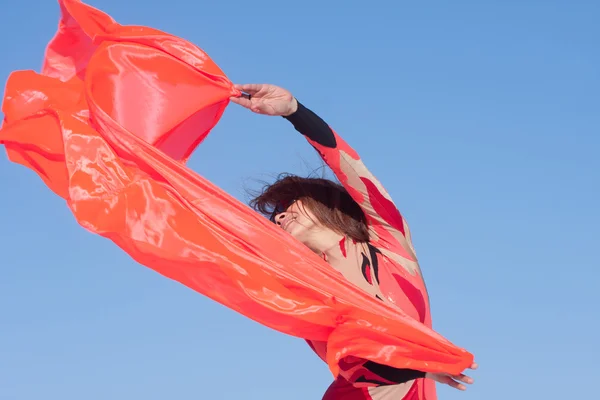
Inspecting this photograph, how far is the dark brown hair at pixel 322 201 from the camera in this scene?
4.95 metres

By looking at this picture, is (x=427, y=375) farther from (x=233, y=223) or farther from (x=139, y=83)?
(x=139, y=83)

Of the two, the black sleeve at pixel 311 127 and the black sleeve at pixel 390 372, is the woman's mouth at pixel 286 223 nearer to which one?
the black sleeve at pixel 311 127

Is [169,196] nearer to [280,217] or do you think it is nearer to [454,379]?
[280,217]

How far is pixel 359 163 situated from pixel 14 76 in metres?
1.56

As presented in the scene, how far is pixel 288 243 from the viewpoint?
445 cm

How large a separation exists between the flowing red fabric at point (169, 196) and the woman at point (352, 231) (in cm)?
24

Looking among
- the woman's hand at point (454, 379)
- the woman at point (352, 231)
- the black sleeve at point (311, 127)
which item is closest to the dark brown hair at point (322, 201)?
the woman at point (352, 231)

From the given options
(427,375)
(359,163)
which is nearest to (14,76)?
(359,163)

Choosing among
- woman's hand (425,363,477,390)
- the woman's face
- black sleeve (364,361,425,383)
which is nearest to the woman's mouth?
the woman's face

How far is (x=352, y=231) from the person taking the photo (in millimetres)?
4926

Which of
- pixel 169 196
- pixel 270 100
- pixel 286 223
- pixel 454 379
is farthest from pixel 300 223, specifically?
pixel 454 379

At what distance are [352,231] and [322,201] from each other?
0.76 feet

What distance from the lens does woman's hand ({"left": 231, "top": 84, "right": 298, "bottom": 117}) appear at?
463 cm

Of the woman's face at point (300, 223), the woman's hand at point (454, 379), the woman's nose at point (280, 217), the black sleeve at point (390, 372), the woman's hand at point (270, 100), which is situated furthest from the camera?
the woman's nose at point (280, 217)
